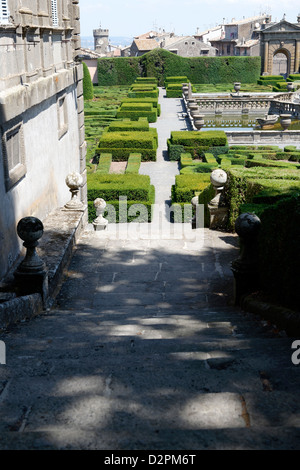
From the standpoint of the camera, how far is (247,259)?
23.3 ft

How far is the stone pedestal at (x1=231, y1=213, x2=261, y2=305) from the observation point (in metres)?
6.79

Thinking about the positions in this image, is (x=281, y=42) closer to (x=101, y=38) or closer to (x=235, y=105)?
(x=235, y=105)

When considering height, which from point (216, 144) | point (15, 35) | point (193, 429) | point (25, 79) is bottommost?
point (216, 144)

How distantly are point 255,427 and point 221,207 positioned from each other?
975 cm

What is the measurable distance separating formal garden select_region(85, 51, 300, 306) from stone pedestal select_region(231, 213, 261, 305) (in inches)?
7.2

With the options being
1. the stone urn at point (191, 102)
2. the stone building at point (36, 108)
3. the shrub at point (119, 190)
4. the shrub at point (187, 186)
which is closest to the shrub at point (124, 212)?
the shrub at point (119, 190)

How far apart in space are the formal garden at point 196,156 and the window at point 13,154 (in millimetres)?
3744

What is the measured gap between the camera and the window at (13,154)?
26.1ft

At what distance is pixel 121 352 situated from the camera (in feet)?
14.5

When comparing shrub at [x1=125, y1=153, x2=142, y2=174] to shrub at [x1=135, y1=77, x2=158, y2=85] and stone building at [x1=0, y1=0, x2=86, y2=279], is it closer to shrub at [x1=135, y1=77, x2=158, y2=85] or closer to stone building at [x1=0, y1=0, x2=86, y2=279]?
stone building at [x1=0, y1=0, x2=86, y2=279]

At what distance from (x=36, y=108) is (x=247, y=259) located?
5.02 meters

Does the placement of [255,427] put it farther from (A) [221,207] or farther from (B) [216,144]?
(B) [216,144]
